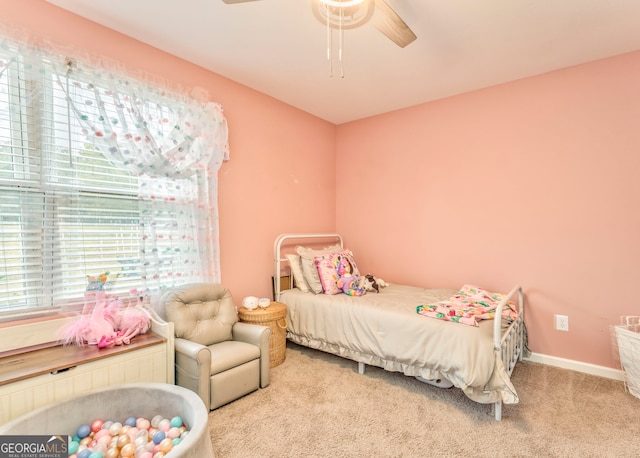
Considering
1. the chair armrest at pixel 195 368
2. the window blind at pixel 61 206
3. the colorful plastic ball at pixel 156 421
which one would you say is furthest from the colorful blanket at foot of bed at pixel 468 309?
the window blind at pixel 61 206

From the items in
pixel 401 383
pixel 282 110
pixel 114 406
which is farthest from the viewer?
pixel 282 110

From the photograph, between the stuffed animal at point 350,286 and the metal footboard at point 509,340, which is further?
the stuffed animal at point 350,286

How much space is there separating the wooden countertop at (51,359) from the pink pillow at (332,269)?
1.51 metres

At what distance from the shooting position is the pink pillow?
3037 mm

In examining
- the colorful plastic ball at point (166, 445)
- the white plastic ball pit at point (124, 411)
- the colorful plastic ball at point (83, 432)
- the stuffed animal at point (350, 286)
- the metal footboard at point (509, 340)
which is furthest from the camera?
the stuffed animal at point (350, 286)

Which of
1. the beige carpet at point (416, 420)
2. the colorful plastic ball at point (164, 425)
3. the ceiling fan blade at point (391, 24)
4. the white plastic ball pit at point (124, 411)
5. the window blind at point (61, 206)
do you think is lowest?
the beige carpet at point (416, 420)

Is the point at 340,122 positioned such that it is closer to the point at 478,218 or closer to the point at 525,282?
the point at 478,218

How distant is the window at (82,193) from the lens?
5.97ft

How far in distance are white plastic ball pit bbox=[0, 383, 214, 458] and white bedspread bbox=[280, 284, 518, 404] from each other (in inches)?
52.6

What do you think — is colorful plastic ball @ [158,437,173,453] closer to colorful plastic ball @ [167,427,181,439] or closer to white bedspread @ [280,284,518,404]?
colorful plastic ball @ [167,427,181,439]

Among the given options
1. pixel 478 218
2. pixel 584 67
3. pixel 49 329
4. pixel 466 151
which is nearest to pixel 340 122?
pixel 466 151

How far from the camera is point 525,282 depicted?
9.62 feet

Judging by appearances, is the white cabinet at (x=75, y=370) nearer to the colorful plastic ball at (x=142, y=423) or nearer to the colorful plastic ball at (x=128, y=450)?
the colorful plastic ball at (x=142, y=423)

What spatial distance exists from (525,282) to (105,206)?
3.49 m
